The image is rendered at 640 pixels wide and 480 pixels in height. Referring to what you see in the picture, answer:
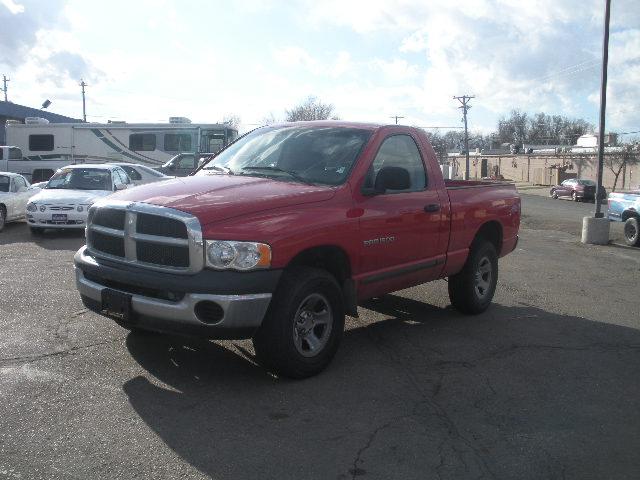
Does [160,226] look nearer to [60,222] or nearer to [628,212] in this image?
[60,222]

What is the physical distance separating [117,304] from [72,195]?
985 cm

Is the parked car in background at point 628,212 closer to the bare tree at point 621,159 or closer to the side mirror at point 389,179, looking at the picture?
the side mirror at point 389,179

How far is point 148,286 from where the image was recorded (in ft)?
14.6

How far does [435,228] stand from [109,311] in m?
3.24

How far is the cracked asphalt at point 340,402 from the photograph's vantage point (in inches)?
142

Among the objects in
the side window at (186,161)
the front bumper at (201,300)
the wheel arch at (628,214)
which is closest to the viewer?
the front bumper at (201,300)

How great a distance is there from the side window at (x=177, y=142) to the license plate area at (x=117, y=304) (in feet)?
74.8

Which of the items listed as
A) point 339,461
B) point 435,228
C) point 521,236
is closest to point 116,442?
point 339,461

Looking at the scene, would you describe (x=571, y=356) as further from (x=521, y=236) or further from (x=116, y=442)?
(x=521, y=236)

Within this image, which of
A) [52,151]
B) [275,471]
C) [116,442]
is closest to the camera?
[275,471]

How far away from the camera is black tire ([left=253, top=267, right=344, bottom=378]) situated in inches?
179

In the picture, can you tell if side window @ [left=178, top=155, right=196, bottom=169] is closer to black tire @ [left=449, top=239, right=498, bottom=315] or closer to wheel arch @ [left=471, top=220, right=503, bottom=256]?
wheel arch @ [left=471, top=220, right=503, bottom=256]

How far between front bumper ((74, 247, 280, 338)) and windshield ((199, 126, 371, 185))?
1281 millimetres

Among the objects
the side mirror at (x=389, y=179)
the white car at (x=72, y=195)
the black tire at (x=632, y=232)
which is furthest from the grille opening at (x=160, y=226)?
the black tire at (x=632, y=232)
